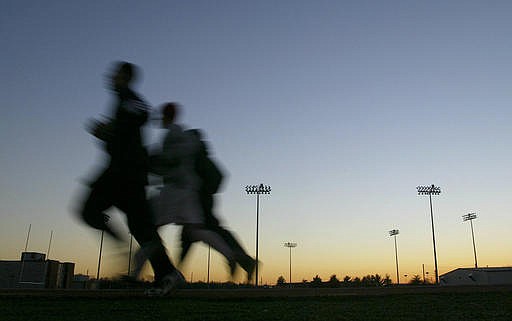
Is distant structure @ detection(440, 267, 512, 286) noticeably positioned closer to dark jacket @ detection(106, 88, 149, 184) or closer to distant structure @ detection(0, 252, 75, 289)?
Answer: distant structure @ detection(0, 252, 75, 289)

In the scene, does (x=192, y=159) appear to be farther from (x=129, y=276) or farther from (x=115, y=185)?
(x=129, y=276)

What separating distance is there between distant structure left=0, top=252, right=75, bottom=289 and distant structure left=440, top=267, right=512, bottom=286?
55887 mm

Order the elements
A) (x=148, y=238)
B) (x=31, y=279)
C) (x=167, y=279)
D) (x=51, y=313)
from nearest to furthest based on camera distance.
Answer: (x=148, y=238)
(x=167, y=279)
(x=51, y=313)
(x=31, y=279)

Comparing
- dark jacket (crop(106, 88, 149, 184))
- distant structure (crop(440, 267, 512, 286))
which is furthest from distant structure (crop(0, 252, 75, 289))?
distant structure (crop(440, 267, 512, 286))

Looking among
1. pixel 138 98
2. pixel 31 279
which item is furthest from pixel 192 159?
pixel 31 279

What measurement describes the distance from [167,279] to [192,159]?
1.00m

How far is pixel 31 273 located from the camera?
180ft

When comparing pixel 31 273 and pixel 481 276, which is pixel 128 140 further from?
pixel 481 276

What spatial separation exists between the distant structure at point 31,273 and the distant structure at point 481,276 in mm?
55887

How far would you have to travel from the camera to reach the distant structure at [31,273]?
179 ft

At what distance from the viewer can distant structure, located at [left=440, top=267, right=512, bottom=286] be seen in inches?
2950

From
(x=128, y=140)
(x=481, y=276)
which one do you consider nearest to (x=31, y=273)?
(x=128, y=140)

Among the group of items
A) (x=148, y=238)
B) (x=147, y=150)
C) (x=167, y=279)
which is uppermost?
(x=147, y=150)

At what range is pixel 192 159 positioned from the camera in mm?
3926
